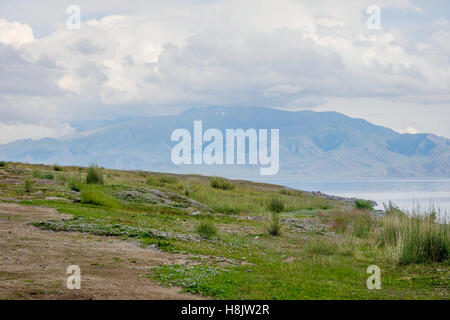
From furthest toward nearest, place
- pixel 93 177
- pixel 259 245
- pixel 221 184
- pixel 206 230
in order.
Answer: pixel 221 184, pixel 93 177, pixel 206 230, pixel 259 245

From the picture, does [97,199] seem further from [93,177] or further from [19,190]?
[93,177]

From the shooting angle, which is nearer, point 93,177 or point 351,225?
point 351,225

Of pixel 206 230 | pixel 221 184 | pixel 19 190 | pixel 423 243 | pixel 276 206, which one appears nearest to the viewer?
pixel 423 243

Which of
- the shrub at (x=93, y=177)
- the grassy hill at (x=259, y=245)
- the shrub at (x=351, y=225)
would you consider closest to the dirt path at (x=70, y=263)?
the grassy hill at (x=259, y=245)

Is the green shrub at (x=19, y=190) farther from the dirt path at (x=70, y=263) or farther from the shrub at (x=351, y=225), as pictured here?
the shrub at (x=351, y=225)

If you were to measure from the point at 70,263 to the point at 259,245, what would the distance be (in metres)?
8.49

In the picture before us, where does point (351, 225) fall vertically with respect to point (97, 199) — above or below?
below

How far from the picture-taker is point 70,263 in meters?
12.3

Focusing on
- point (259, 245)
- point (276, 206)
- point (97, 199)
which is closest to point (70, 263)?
point (259, 245)

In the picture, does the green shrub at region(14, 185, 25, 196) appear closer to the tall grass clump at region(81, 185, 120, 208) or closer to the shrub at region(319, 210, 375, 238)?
the tall grass clump at region(81, 185, 120, 208)

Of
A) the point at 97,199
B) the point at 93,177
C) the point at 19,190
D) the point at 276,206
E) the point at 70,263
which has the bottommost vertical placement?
the point at 276,206

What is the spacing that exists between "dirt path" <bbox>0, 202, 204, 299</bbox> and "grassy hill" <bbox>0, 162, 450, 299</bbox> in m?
0.63

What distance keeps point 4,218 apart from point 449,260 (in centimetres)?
1525
